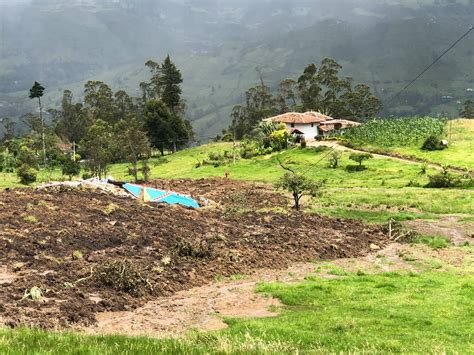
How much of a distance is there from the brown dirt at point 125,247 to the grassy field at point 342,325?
3343 mm

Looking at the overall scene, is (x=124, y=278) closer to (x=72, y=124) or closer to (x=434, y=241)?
(x=434, y=241)

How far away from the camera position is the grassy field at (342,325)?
795 cm

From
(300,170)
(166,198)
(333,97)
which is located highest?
(333,97)

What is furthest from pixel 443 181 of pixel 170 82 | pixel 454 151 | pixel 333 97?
pixel 333 97

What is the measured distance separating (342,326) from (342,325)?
49mm

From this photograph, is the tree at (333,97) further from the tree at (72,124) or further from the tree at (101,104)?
the tree at (72,124)

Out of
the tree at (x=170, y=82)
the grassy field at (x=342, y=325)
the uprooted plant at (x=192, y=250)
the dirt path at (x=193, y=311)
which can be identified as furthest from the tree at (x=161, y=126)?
the dirt path at (x=193, y=311)

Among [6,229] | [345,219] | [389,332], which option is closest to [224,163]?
[345,219]

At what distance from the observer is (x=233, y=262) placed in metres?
21.5

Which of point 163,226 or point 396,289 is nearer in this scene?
point 396,289

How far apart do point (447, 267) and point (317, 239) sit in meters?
6.54

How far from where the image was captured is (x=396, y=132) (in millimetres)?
71312

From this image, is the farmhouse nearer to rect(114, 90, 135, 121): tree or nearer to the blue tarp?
rect(114, 90, 135, 121): tree

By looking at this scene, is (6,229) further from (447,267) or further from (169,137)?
(169,137)
